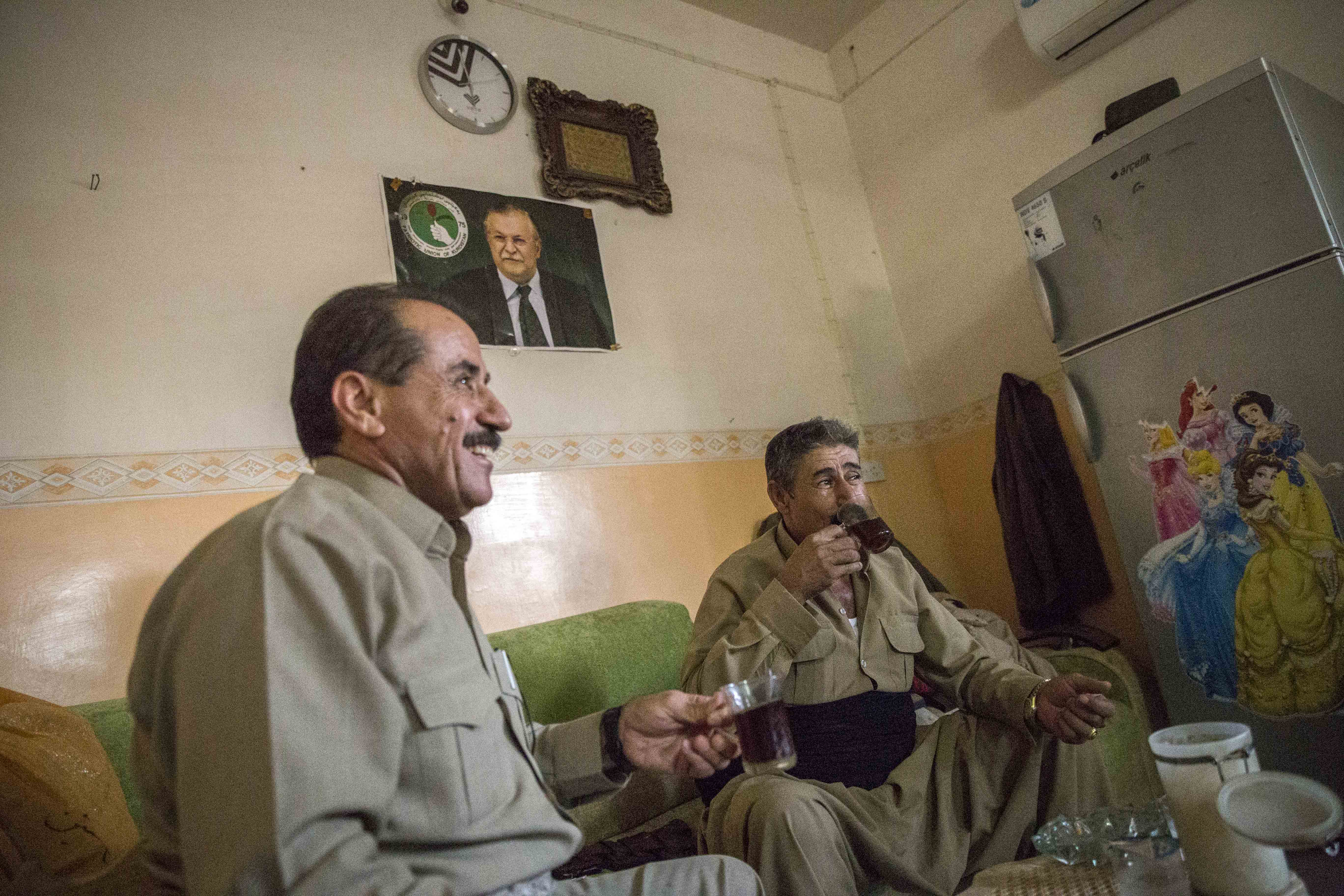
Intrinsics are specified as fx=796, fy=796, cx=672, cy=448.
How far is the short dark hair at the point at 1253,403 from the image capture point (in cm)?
211

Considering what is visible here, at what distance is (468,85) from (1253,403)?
9.22ft

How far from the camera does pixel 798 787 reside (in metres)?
1.50

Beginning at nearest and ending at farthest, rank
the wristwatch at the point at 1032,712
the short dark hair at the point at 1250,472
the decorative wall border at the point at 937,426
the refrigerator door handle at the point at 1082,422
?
the wristwatch at the point at 1032,712, the short dark hair at the point at 1250,472, the refrigerator door handle at the point at 1082,422, the decorative wall border at the point at 937,426

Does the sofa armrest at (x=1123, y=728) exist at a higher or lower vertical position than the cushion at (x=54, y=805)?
lower

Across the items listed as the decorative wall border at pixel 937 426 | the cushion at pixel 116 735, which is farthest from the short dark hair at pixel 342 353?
the decorative wall border at pixel 937 426

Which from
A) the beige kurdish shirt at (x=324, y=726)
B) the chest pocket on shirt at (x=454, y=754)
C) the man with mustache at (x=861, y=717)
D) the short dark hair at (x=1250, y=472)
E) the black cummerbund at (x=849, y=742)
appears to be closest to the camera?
the beige kurdish shirt at (x=324, y=726)

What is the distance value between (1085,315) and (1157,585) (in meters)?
Result: 0.87

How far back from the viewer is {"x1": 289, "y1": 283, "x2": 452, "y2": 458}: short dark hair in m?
1.18

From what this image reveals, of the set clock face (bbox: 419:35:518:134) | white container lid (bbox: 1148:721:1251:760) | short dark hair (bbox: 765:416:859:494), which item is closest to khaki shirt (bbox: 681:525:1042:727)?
short dark hair (bbox: 765:416:859:494)

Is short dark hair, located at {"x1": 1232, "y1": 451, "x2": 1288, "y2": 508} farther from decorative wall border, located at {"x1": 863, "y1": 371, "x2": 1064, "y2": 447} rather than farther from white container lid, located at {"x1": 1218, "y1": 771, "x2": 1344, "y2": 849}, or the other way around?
white container lid, located at {"x1": 1218, "y1": 771, "x2": 1344, "y2": 849}

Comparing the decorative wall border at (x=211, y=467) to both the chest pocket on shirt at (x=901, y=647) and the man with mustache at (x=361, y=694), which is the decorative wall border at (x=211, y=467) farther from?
the chest pocket on shirt at (x=901, y=647)

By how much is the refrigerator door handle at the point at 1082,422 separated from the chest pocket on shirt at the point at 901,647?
1031mm

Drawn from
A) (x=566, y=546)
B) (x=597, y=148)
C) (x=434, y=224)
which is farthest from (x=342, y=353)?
(x=597, y=148)

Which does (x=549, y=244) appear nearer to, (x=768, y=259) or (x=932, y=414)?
(x=768, y=259)
